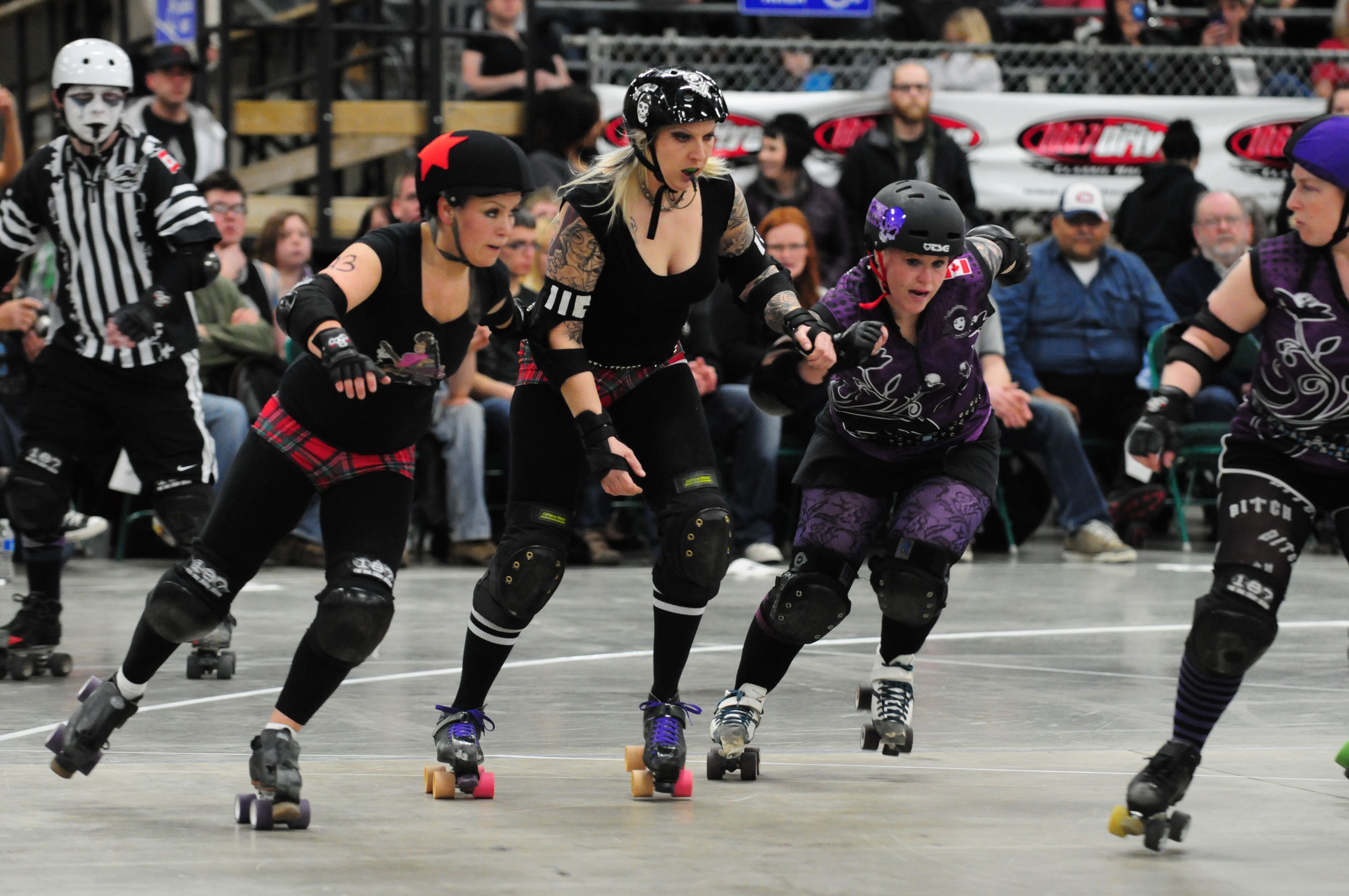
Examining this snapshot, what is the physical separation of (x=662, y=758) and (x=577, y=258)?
3.57 ft

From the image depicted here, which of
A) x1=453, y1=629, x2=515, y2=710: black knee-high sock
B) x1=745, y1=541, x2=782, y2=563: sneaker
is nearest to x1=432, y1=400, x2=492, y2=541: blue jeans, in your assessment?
x1=745, y1=541, x2=782, y2=563: sneaker

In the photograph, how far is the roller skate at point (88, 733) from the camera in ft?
11.8

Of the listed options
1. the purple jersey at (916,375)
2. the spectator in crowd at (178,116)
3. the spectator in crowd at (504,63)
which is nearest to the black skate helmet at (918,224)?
the purple jersey at (916,375)

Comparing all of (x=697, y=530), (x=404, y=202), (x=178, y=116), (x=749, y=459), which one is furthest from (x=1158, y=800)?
(x=178, y=116)

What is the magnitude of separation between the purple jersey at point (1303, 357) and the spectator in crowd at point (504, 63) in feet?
22.0

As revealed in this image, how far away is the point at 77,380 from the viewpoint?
5.18 metres

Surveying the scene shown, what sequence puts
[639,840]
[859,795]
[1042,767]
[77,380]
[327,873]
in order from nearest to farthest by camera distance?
[327,873]
[639,840]
[859,795]
[1042,767]
[77,380]

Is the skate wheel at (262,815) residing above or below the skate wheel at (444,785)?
above

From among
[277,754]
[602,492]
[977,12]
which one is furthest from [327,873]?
[977,12]

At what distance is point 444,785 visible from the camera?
367 centimetres

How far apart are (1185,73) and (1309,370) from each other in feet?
23.4

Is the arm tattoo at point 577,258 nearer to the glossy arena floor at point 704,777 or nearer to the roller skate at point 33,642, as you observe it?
the glossy arena floor at point 704,777

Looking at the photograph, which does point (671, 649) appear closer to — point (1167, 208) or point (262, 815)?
point (262, 815)

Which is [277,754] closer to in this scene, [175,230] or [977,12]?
[175,230]
